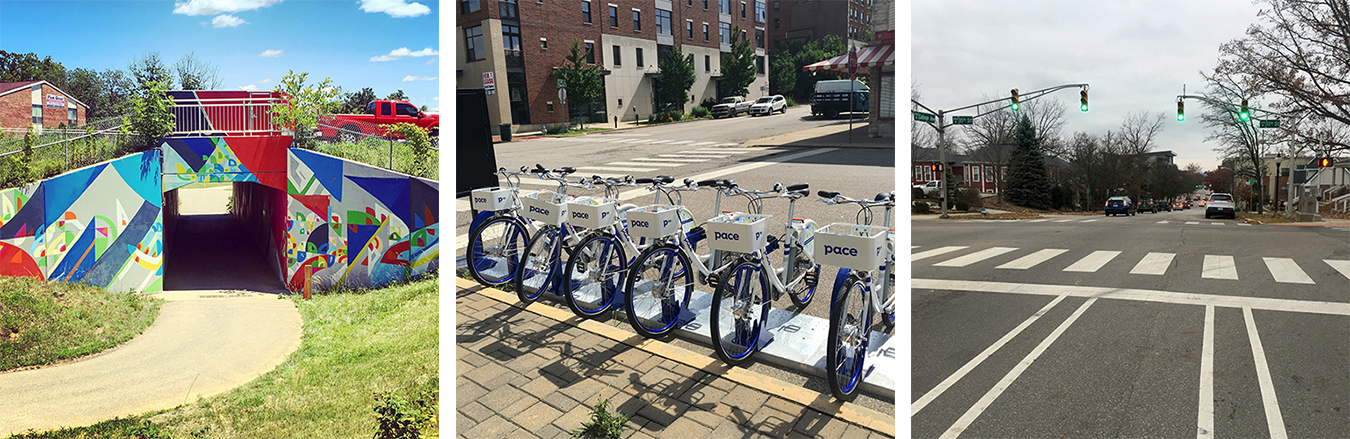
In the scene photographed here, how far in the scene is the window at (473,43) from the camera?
2643 mm

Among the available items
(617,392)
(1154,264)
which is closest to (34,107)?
(617,392)

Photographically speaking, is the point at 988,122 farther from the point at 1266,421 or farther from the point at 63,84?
the point at 63,84

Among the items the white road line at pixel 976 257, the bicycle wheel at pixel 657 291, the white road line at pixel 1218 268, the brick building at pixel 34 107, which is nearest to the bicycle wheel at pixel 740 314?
the bicycle wheel at pixel 657 291

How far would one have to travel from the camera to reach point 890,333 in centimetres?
271

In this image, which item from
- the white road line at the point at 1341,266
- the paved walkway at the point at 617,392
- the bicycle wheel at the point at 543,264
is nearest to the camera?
the paved walkway at the point at 617,392

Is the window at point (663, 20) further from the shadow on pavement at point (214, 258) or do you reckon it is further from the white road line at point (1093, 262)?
the white road line at point (1093, 262)

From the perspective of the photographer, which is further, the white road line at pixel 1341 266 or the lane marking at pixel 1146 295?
the white road line at pixel 1341 266

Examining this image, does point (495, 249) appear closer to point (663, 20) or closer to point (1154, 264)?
point (663, 20)

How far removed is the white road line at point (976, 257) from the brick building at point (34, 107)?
7.15 metres

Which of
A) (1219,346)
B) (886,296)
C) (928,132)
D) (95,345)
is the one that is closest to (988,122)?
(1219,346)

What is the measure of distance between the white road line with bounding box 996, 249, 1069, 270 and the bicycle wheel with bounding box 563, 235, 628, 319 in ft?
17.6

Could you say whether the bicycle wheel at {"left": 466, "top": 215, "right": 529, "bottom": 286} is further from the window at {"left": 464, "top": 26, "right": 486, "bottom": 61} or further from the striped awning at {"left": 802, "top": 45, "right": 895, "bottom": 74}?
the striped awning at {"left": 802, "top": 45, "right": 895, "bottom": 74}

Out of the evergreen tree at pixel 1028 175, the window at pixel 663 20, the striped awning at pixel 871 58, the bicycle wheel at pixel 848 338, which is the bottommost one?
the bicycle wheel at pixel 848 338

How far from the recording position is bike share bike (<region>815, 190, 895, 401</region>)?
2.36 m
